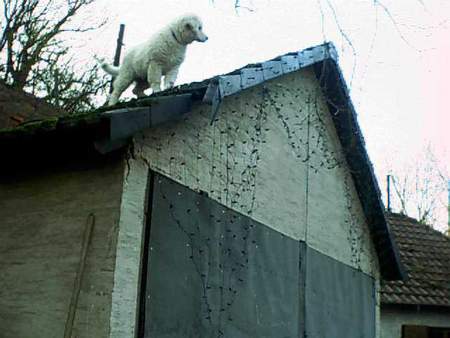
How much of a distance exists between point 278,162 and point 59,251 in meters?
3.35

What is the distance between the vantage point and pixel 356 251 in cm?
1000

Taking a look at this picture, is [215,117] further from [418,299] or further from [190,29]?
[418,299]

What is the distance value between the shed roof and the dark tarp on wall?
69cm

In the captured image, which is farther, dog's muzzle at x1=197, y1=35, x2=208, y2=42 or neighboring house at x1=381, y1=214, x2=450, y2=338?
neighboring house at x1=381, y1=214, x2=450, y2=338

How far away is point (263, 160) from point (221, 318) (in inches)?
81.8

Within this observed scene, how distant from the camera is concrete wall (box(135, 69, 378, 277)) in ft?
20.5

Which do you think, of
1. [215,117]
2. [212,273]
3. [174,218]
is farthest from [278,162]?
[174,218]

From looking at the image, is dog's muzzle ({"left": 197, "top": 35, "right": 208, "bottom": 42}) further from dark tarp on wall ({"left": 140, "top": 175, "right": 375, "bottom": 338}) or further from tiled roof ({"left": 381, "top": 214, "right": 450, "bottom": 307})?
tiled roof ({"left": 381, "top": 214, "right": 450, "bottom": 307})

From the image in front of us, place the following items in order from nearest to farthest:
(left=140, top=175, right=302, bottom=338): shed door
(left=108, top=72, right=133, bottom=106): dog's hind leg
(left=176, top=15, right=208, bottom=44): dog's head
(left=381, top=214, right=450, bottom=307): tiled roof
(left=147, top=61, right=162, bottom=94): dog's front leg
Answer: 1. (left=140, top=175, right=302, bottom=338): shed door
2. (left=176, top=15, right=208, bottom=44): dog's head
3. (left=147, top=61, right=162, bottom=94): dog's front leg
4. (left=108, top=72, right=133, bottom=106): dog's hind leg
5. (left=381, top=214, right=450, bottom=307): tiled roof

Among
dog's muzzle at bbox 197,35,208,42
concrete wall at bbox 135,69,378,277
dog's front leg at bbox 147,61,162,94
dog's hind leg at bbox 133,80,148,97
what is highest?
dog's muzzle at bbox 197,35,208,42

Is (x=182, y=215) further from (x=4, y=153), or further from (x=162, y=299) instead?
(x=4, y=153)

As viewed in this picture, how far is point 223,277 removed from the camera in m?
6.46

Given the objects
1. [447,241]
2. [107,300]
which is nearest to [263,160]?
[107,300]

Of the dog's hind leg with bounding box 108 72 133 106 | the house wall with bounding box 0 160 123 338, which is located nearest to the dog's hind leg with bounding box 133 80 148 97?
the dog's hind leg with bounding box 108 72 133 106
